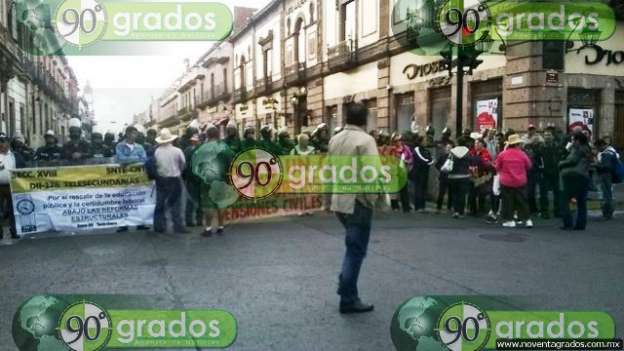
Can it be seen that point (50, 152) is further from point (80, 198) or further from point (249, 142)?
point (249, 142)

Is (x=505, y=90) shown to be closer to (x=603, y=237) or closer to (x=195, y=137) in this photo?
(x=603, y=237)

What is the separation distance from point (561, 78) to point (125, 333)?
13.6 metres

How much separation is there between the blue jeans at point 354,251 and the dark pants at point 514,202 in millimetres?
5838

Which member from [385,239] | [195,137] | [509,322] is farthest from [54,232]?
[509,322]

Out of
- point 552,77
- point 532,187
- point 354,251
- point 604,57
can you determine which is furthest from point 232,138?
point 604,57

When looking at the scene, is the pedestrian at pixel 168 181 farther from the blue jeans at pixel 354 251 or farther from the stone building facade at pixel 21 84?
the stone building facade at pixel 21 84

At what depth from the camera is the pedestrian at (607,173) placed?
36.1 feet

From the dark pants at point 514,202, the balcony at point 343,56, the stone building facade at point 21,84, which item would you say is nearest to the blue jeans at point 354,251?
the dark pants at point 514,202

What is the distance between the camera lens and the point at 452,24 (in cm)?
1569

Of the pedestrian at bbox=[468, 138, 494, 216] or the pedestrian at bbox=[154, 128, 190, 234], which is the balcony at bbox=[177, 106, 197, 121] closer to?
the pedestrian at bbox=[468, 138, 494, 216]

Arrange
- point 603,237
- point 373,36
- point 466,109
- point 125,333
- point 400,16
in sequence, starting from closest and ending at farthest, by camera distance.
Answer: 1. point 125,333
2. point 603,237
3. point 466,109
4. point 400,16
5. point 373,36

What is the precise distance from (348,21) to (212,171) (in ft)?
55.4

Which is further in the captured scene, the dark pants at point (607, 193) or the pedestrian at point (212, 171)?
the dark pants at point (607, 193)

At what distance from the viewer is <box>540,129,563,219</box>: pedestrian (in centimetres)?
1116
